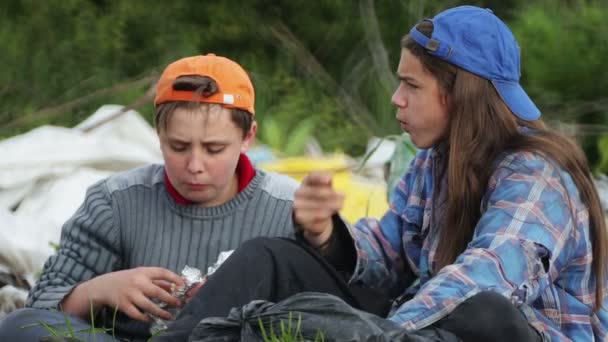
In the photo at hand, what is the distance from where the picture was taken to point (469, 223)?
9.48 ft

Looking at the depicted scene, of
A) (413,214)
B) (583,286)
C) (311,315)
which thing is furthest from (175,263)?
(583,286)

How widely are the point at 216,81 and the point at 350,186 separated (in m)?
1.52

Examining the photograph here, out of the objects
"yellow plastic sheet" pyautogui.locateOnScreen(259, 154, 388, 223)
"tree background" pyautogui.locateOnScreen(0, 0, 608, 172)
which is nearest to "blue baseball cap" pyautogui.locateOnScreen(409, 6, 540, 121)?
"yellow plastic sheet" pyautogui.locateOnScreen(259, 154, 388, 223)

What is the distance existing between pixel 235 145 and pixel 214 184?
0.11m

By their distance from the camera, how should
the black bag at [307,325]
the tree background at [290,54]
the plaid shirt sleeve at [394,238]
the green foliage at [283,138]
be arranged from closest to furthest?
the black bag at [307,325] < the plaid shirt sleeve at [394,238] < the green foliage at [283,138] < the tree background at [290,54]

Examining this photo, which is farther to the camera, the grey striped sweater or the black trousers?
the grey striped sweater

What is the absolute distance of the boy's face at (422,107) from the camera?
295 cm

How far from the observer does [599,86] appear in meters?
6.77

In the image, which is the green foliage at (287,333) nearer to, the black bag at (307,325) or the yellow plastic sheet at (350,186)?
the black bag at (307,325)

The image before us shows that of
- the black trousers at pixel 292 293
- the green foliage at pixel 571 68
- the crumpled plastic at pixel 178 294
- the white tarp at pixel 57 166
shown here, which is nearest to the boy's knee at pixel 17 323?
the crumpled plastic at pixel 178 294

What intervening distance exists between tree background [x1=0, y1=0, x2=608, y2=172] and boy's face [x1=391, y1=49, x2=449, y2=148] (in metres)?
3.49

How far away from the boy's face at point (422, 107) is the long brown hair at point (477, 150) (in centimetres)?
2

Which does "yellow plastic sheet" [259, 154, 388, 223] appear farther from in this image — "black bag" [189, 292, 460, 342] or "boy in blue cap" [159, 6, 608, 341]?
"black bag" [189, 292, 460, 342]

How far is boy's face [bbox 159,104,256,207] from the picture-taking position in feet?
10.4
